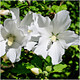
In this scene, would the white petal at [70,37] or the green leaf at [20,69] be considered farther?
the green leaf at [20,69]

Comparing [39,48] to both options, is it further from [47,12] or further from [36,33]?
[47,12]

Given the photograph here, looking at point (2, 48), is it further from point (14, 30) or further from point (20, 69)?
point (20, 69)

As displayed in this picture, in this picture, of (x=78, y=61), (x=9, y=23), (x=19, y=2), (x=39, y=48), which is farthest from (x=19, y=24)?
(x=78, y=61)

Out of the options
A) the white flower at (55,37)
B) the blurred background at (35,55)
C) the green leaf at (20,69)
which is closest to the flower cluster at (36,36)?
the white flower at (55,37)

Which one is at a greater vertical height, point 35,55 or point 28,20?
point 28,20

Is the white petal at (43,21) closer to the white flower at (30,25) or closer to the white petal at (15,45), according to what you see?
the white flower at (30,25)

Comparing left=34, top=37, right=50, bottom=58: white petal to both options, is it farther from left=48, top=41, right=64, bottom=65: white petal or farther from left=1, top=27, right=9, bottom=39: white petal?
left=1, top=27, right=9, bottom=39: white petal

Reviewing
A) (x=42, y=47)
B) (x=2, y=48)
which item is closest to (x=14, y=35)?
(x=2, y=48)

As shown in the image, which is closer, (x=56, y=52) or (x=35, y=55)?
(x=56, y=52)
